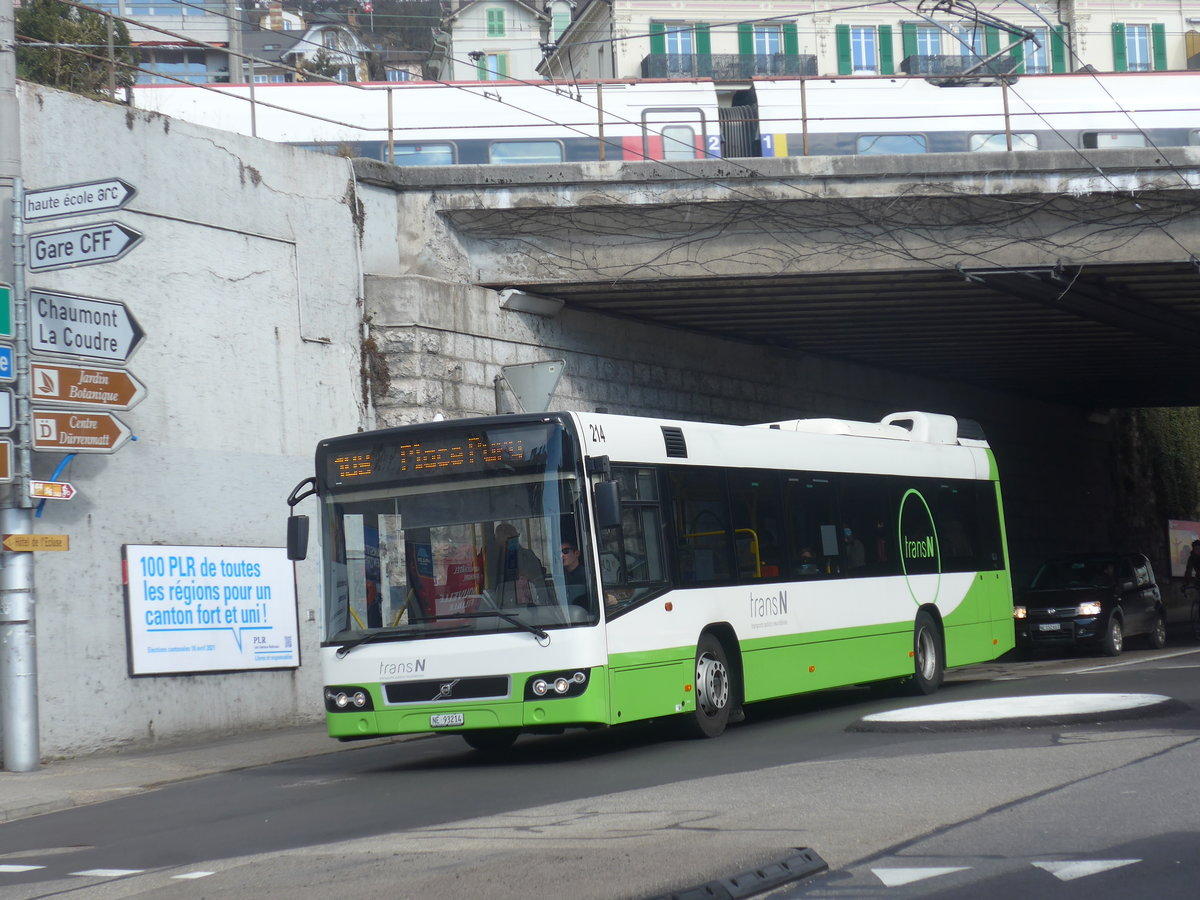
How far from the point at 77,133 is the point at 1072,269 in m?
12.7

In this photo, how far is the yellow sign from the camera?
12273 millimetres

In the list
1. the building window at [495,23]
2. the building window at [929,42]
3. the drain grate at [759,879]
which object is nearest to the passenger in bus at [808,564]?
the drain grate at [759,879]

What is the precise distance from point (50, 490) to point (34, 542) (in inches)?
18.3

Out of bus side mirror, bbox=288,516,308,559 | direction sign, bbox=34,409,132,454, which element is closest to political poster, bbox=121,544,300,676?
direction sign, bbox=34,409,132,454

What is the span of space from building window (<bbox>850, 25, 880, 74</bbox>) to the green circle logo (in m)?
43.7

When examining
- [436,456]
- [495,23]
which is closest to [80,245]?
[436,456]

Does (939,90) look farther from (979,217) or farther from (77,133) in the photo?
(77,133)

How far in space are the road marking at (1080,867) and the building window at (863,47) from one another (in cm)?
5370

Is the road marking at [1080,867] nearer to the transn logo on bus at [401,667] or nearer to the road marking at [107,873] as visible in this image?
the road marking at [107,873]

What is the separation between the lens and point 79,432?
1329cm

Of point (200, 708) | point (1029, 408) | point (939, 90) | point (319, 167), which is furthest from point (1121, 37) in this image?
point (200, 708)

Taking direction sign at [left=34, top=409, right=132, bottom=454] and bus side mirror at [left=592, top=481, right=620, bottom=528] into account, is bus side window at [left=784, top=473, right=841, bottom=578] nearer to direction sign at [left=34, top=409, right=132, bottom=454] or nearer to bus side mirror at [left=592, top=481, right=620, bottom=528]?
bus side mirror at [left=592, top=481, right=620, bottom=528]

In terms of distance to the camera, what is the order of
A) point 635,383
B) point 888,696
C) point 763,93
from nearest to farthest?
point 888,696
point 635,383
point 763,93

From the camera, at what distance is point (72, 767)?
13.0m
